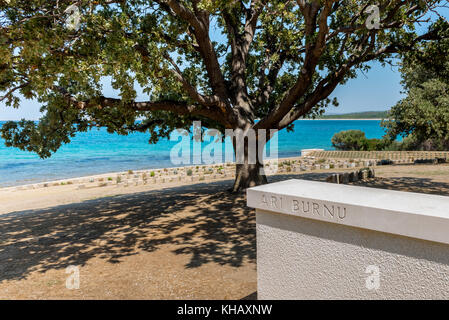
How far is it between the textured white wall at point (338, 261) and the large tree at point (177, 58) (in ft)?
15.2

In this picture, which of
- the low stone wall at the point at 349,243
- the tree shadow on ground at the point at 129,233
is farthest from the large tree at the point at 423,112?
the low stone wall at the point at 349,243

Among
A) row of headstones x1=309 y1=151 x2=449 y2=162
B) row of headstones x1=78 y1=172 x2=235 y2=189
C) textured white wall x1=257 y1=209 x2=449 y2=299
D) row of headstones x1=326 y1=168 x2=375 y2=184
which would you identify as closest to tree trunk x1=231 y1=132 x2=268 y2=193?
row of headstones x1=326 y1=168 x2=375 y2=184

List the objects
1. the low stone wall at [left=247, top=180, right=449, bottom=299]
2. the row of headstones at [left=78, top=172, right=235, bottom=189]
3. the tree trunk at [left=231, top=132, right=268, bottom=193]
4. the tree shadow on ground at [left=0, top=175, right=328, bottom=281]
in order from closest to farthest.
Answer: the low stone wall at [left=247, top=180, right=449, bottom=299], the tree shadow on ground at [left=0, top=175, right=328, bottom=281], the tree trunk at [left=231, top=132, right=268, bottom=193], the row of headstones at [left=78, top=172, right=235, bottom=189]

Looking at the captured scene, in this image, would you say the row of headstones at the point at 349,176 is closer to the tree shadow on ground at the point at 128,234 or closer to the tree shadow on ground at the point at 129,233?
the tree shadow on ground at the point at 129,233

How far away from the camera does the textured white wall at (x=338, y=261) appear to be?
2.49 meters

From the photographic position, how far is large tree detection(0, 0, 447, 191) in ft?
22.2

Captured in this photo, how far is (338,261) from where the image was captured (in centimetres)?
294

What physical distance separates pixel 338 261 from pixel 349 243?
21cm

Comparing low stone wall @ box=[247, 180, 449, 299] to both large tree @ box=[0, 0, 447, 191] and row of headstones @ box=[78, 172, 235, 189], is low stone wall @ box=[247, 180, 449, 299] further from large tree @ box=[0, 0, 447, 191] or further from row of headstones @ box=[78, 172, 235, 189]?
row of headstones @ box=[78, 172, 235, 189]

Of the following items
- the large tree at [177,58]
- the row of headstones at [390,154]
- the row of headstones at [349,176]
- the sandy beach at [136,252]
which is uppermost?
the large tree at [177,58]

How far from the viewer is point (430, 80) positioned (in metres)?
26.5

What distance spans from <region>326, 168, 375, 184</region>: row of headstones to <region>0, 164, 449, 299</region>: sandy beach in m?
4.17
